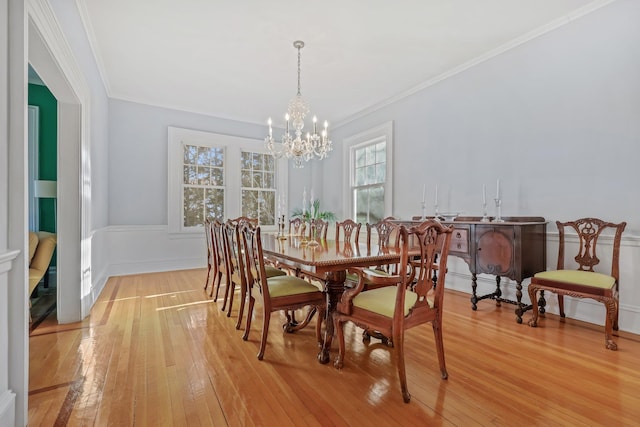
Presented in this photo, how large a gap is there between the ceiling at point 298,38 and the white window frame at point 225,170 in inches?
31.2

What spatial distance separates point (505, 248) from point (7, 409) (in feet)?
11.8

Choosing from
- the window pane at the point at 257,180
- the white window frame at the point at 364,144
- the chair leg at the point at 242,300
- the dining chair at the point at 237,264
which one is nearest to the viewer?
the dining chair at the point at 237,264

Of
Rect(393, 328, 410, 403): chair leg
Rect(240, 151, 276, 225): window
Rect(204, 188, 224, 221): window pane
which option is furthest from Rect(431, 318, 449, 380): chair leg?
Rect(240, 151, 276, 225): window

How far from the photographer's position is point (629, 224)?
2.67 metres

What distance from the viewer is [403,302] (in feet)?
5.58

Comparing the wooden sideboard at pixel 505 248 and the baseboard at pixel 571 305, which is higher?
the wooden sideboard at pixel 505 248

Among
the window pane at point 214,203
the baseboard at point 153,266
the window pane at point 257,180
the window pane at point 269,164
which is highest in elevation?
the window pane at point 269,164

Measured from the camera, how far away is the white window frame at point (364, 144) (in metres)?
5.04

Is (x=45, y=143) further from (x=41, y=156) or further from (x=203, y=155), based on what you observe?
(x=203, y=155)

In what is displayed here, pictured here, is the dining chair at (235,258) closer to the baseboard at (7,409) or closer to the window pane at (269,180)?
the baseboard at (7,409)

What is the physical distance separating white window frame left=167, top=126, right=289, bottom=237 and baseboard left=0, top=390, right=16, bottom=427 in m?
4.10

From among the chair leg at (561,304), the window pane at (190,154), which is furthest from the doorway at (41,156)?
the chair leg at (561,304)

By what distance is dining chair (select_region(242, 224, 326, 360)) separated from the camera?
2.17 meters

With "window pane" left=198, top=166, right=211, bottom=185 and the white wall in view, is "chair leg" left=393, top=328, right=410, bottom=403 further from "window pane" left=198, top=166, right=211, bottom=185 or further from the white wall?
"window pane" left=198, top=166, right=211, bottom=185
